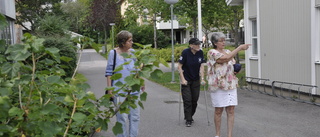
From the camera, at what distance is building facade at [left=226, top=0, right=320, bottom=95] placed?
9.91m

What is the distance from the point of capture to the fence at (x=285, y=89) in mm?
10016

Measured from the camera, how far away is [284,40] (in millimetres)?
11445

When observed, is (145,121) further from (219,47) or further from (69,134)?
(69,134)

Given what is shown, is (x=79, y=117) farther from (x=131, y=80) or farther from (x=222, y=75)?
(x=222, y=75)

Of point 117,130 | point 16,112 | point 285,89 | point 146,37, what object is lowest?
point 285,89

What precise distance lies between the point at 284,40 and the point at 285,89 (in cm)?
135

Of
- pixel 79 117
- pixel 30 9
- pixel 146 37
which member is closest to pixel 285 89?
pixel 79 117

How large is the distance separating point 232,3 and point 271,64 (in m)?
3.78

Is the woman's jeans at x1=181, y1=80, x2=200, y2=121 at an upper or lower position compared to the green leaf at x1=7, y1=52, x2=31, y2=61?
lower

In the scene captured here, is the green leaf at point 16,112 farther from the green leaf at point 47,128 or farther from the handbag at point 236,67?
the handbag at point 236,67

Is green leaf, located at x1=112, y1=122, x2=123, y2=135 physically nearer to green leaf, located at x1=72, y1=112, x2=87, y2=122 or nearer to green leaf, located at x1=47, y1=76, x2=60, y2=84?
green leaf, located at x1=72, y1=112, x2=87, y2=122

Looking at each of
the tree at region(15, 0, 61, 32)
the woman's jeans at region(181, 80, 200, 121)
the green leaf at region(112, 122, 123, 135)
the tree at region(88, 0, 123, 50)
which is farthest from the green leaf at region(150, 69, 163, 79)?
the tree at region(88, 0, 123, 50)

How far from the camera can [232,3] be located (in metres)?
15.3

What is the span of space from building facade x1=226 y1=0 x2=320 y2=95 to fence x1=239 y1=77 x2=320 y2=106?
0.40 feet
